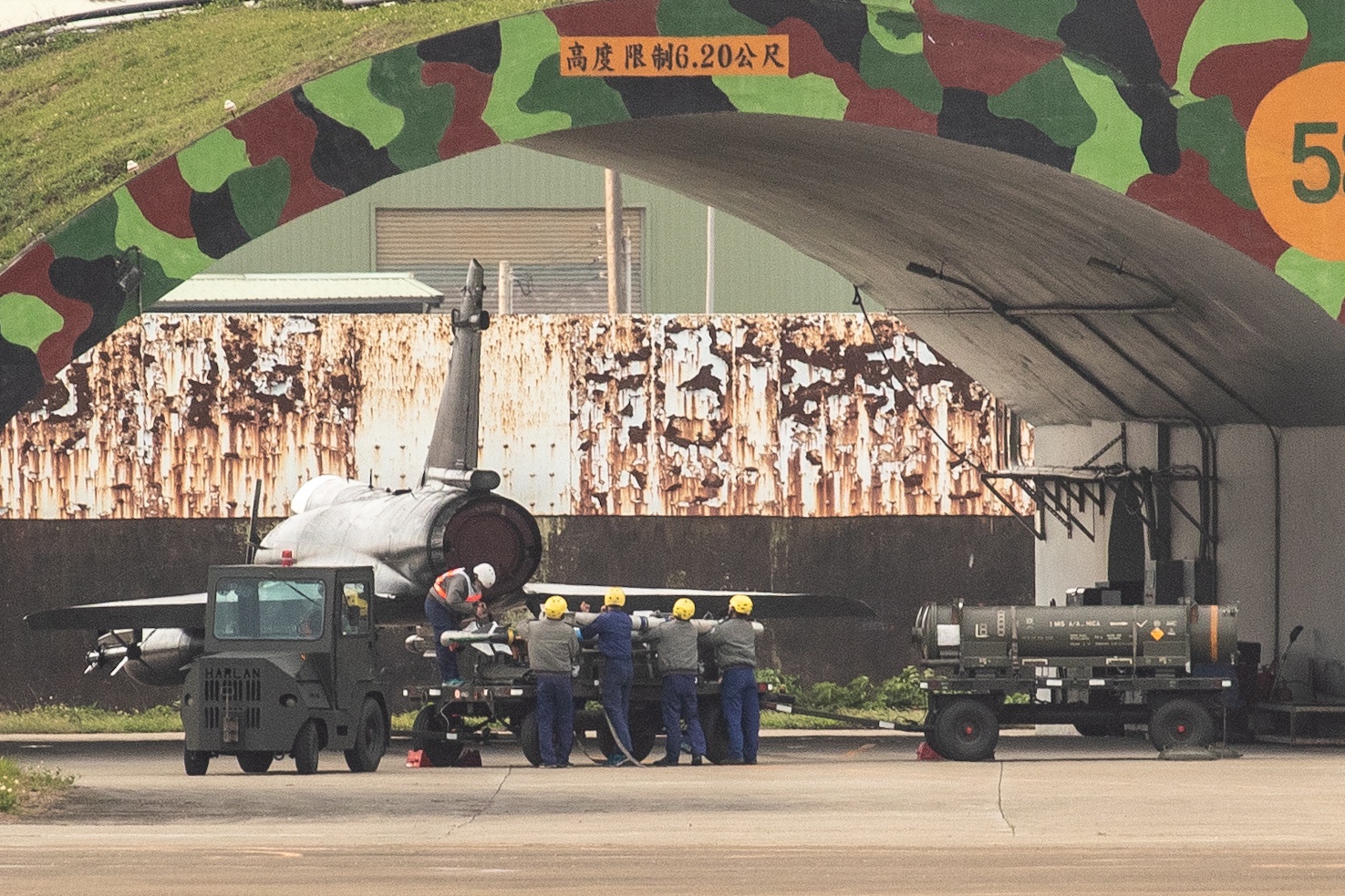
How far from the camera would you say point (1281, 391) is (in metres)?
22.2

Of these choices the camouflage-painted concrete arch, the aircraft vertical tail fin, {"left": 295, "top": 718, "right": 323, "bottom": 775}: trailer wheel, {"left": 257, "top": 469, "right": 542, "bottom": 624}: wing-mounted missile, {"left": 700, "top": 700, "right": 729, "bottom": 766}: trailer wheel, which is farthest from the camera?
the aircraft vertical tail fin

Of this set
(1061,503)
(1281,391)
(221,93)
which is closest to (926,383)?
(1061,503)

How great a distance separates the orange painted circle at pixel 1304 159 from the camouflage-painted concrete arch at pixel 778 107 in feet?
0.42

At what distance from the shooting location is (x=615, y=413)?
29.9 meters

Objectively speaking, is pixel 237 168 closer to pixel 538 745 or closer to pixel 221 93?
pixel 538 745

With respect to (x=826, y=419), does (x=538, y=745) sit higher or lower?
lower

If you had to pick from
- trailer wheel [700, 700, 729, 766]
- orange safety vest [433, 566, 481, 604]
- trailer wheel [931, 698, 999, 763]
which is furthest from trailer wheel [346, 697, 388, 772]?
trailer wheel [931, 698, 999, 763]

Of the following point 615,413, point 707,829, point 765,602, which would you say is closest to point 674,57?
point 707,829

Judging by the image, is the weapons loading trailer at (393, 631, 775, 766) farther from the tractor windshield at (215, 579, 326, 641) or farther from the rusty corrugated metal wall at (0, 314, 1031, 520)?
the rusty corrugated metal wall at (0, 314, 1031, 520)

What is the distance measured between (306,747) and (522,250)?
94.1 feet

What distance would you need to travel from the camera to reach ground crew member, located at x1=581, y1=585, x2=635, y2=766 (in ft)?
68.0

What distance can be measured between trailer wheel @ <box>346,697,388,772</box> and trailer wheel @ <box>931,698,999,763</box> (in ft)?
17.0

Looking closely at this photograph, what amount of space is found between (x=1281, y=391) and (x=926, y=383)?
8.32m

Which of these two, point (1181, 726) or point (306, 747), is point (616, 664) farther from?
point (1181, 726)
